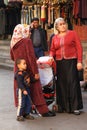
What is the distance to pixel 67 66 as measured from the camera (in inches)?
299

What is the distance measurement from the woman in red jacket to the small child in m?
0.66

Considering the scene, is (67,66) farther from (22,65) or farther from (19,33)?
(19,33)

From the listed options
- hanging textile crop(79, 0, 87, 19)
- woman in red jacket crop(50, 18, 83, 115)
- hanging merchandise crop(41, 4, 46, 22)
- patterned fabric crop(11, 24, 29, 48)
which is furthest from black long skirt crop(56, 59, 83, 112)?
hanging merchandise crop(41, 4, 46, 22)

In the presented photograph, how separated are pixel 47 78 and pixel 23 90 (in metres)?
0.67

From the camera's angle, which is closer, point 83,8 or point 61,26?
point 61,26

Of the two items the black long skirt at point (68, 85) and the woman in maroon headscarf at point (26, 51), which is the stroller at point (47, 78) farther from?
the woman in maroon headscarf at point (26, 51)

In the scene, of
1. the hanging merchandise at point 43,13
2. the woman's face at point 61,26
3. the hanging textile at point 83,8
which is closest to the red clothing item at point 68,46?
Result: the woman's face at point 61,26

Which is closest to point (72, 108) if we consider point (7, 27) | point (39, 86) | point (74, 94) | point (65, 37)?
point (74, 94)

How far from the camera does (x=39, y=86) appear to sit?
7441mm

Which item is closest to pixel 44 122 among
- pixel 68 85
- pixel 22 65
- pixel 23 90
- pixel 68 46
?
pixel 23 90

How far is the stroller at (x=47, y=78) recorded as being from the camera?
7.64 metres

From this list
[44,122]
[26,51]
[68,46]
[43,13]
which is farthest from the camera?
[43,13]

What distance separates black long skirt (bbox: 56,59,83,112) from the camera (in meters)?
7.61

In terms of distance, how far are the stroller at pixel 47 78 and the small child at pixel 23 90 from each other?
46cm
